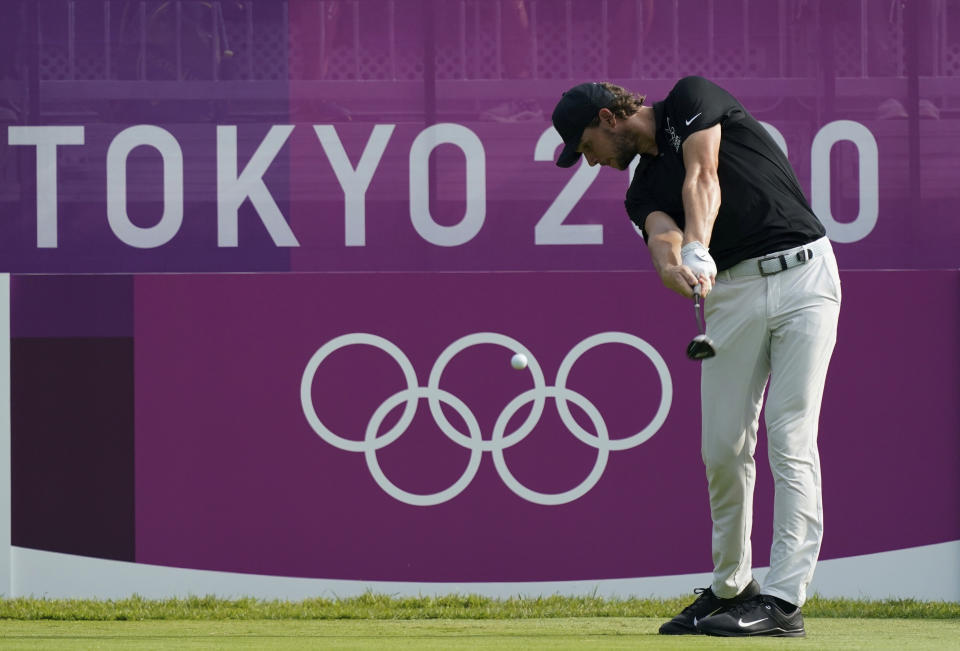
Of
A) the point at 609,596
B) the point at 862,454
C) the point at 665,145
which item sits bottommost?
the point at 609,596

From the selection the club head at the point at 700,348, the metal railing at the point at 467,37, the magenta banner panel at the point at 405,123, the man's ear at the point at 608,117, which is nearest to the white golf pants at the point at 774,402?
the club head at the point at 700,348

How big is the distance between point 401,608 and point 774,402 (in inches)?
76.9

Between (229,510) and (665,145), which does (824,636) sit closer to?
(665,145)

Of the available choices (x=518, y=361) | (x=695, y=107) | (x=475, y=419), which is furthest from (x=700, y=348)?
(x=475, y=419)

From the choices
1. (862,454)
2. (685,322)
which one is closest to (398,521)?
(685,322)

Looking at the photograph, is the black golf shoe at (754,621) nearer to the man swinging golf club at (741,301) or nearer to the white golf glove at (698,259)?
the man swinging golf club at (741,301)

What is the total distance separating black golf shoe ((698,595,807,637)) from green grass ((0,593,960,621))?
1.16 meters

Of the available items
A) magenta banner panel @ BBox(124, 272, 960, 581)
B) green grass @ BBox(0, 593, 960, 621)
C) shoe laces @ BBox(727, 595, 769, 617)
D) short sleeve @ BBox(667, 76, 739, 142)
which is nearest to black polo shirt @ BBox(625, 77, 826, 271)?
short sleeve @ BBox(667, 76, 739, 142)

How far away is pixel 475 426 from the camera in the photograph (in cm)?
598

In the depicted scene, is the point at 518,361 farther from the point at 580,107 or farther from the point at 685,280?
→ the point at 685,280

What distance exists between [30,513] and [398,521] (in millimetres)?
1439

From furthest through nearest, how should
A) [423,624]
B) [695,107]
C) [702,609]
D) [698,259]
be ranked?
[423,624] → [702,609] → [695,107] → [698,259]

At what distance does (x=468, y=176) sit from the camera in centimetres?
627

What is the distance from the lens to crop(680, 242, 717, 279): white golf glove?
160 inches
